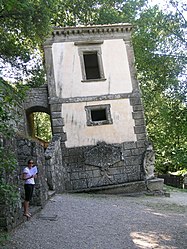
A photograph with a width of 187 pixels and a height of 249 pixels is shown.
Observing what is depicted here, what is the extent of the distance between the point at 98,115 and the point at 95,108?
534 millimetres

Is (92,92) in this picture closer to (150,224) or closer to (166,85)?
(166,85)

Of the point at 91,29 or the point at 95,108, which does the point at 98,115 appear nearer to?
the point at 95,108

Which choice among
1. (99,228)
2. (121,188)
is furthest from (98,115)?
(99,228)

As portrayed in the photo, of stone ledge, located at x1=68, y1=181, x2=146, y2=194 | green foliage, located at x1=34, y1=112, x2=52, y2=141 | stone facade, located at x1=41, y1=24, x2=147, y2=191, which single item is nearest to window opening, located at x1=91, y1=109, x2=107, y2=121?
stone facade, located at x1=41, y1=24, x2=147, y2=191

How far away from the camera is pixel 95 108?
13344 millimetres

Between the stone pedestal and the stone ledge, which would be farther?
the stone pedestal

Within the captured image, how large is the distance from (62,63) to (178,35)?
7702 millimetres

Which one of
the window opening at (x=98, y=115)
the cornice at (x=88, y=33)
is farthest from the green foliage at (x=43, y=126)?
the window opening at (x=98, y=115)

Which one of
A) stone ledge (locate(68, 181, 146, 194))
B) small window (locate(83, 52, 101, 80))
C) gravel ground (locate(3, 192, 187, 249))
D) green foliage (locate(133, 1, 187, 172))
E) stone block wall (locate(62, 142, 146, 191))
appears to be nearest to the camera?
gravel ground (locate(3, 192, 187, 249))

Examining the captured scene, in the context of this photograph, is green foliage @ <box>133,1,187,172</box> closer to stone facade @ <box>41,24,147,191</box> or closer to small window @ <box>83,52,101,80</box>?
stone facade @ <box>41,24,147,191</box>

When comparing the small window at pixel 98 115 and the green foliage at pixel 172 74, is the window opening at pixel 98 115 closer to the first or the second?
the small window at pixel 98 115

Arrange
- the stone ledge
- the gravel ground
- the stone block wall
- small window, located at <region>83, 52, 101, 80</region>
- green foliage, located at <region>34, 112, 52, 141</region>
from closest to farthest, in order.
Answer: the gravel ground
the stone ledge
the stone block wall
small window, located at <region>83, 52, 101, 80</region>
green foliage, located at <region>34, 112, 52, 141</region>

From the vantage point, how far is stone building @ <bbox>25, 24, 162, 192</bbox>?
42.0 feet

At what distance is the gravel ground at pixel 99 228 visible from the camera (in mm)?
5203
